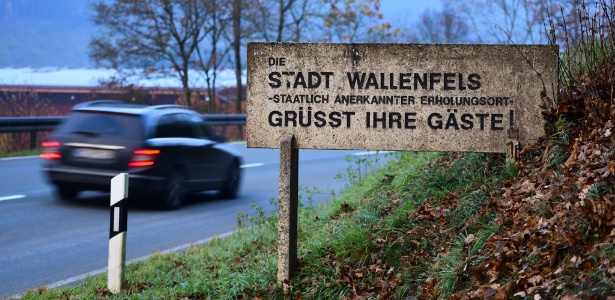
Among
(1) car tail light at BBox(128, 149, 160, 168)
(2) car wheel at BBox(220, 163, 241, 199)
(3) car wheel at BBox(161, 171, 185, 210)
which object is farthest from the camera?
(2) car wheel at BBox(220, 163, 241, 199)

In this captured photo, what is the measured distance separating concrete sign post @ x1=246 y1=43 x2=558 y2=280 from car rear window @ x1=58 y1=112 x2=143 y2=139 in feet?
21.4

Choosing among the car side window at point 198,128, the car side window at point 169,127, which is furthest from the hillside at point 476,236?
the car side window at point 198,128

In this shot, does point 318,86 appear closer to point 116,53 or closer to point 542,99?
point 542,99

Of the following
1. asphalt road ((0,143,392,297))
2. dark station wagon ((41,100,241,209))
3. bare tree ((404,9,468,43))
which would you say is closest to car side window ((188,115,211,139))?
dark station wagon ((41,100,241,209))

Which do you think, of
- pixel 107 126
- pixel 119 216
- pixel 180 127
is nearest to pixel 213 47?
pixel 180 127

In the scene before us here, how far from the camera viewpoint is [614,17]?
7715 millimetres

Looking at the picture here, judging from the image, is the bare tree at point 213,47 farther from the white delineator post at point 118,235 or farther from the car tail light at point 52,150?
the white delineator post at point 118,235

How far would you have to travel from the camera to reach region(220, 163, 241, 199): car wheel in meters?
15.4

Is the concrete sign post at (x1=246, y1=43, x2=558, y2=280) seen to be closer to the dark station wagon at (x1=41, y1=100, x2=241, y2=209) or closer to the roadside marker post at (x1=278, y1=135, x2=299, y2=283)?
the roadside marker post at (x1=278, y1=135, x2=299, y2=283)

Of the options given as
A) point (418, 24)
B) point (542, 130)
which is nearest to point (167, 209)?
point (542, 130)

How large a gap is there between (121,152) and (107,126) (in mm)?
529

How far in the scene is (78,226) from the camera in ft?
39.0

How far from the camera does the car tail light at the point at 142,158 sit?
1318 cm

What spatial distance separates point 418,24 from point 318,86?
182 feet
